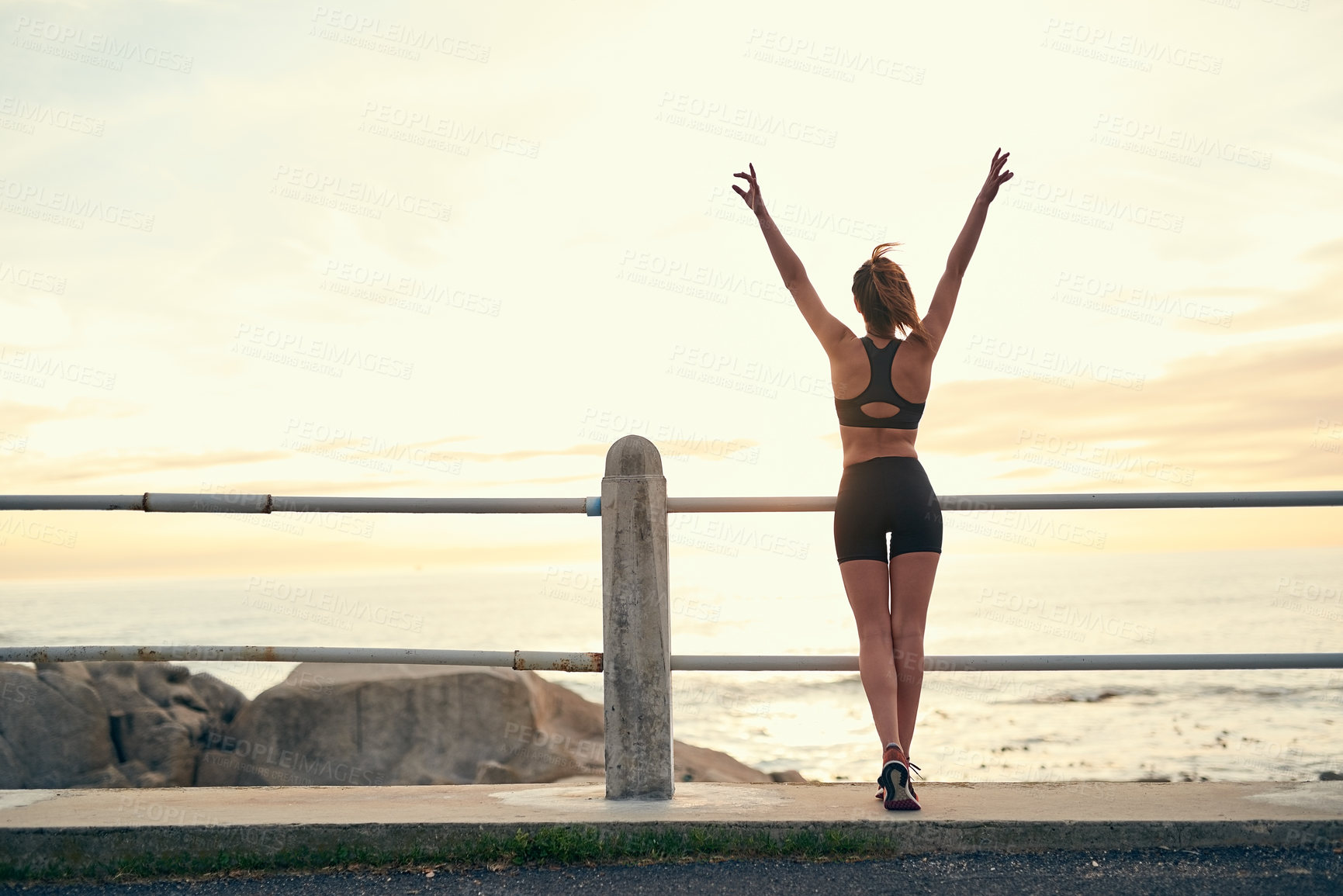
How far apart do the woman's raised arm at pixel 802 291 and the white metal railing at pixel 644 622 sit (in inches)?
24.6

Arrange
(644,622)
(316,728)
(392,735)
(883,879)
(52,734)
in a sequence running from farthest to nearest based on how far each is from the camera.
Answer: (392,735), (316,728), (52,734), (644,622), (883,879)

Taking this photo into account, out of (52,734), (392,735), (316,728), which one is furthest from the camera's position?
(392,735)

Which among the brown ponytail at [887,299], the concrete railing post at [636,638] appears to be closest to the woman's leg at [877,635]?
the concrete railing post at [636,638]

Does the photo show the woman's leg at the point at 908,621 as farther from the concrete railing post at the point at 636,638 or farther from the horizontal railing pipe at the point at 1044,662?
the concrete railing post at the point at 636,638

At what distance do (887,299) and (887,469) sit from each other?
64 cm

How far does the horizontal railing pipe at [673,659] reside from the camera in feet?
12.1

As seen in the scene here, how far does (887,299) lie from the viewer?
3.72 m

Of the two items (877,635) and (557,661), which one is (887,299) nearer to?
(877,635)

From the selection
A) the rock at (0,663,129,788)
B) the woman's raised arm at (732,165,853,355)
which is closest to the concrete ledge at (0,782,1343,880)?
the woman's raised arm at (732,165,853,355)

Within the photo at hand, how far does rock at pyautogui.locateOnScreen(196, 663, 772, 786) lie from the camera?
30.8 ft

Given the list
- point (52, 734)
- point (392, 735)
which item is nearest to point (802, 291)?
point (392, 735)

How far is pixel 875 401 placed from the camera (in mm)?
3693

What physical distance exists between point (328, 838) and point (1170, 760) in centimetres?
2092

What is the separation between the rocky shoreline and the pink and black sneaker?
637 cm
